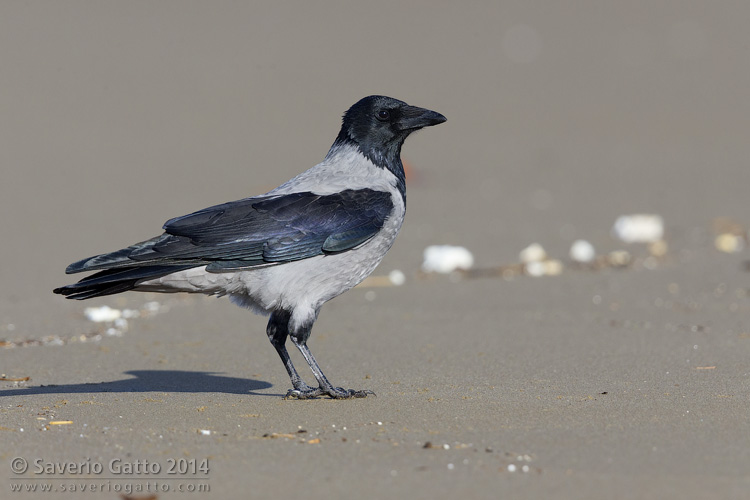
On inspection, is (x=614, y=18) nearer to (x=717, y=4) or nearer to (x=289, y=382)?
(x=717, y=4)

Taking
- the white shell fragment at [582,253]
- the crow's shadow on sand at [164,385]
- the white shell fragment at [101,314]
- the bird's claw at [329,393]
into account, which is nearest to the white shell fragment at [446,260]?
the white shell fragment at [582,253]

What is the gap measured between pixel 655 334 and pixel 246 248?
3.05m

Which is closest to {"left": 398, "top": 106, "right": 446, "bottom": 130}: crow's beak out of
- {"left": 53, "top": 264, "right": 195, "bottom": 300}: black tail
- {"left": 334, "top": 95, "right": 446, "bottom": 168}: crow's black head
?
{"left": 334, "top": 95, "right": 446, "bottom": 168}: crow's black head

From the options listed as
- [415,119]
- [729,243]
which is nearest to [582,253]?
[729,243]

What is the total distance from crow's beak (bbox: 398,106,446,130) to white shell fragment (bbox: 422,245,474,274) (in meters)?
3.13

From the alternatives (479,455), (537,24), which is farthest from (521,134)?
(479,455)

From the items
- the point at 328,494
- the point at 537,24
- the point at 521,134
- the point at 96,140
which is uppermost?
the point at 537,24

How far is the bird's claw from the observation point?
5.84m

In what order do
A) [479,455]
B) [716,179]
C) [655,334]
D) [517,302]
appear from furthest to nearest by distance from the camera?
1. [716,179]
2. [517,302]
3. [655,334]
4. [479,455]

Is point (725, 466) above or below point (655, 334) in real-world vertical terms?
below

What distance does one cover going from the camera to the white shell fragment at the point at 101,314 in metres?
8.22

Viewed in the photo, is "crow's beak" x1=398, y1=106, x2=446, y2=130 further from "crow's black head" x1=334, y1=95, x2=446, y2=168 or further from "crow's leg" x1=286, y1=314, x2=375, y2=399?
"crow's leg" x1=286, y1=314, x2=375, y2=399

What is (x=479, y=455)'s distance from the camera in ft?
14.2

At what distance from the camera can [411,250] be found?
1074 cm
